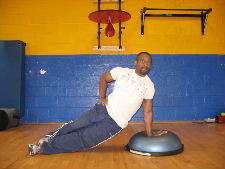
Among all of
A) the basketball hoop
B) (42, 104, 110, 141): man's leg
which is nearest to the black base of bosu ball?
(42, 104, 110, 141): man's leg

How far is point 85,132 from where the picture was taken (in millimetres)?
2752

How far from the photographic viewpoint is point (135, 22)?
5.63 meters

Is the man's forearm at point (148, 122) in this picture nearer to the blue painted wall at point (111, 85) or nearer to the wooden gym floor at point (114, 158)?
the wooden gym floor at point (114, 158)

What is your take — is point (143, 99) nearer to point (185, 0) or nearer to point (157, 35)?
point (157, 35)

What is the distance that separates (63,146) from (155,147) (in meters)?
1.03

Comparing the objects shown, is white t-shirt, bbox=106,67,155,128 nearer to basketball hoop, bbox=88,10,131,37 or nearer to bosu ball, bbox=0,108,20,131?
basketball hoop, bbox=88,10,131,37

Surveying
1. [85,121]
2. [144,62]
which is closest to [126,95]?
[144,62]

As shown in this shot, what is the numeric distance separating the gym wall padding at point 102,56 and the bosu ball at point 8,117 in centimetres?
59

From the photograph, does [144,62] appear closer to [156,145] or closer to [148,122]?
[148,122]

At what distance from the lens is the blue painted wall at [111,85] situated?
216 inches

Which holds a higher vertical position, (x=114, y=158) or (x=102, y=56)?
(x=102, y=56)

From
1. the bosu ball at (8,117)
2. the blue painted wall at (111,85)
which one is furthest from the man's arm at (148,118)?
the bosu ball at (8,117)

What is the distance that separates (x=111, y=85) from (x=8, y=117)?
2.19 metres

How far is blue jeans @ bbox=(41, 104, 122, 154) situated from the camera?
2752 mm
